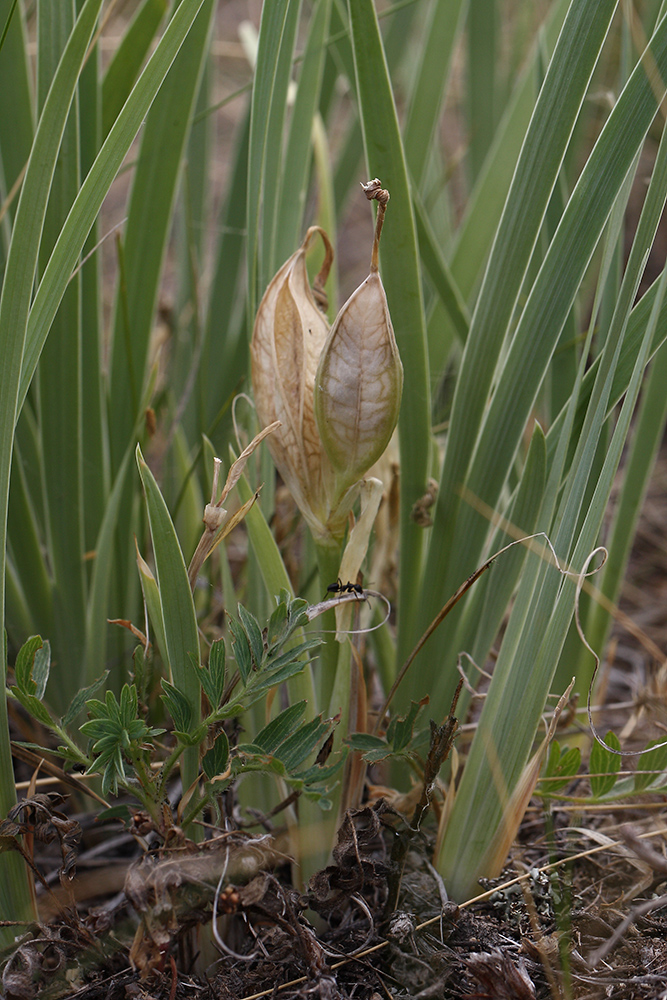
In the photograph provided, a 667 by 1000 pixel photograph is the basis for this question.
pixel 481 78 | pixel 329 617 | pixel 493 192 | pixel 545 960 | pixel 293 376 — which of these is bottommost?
pixel 545 960

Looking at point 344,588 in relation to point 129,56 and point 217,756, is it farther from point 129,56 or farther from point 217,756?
point 129,56

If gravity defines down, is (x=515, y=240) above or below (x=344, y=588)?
above

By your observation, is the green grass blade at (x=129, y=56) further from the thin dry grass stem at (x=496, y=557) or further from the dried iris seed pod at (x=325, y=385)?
the thin dry grass stem at (x=496, y=557)

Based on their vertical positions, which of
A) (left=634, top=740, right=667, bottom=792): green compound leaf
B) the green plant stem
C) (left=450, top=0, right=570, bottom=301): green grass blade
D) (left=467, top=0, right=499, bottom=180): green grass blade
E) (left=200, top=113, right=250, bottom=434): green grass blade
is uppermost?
(left=467, top=0, right=499, bottom=180): green grass blade

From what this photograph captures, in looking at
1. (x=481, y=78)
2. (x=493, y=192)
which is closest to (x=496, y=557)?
(x=493, y=192)

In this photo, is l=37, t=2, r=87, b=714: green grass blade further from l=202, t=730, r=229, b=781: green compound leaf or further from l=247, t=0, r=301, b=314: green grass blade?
l=202, t=730, r=229, b=781: green compound leaf

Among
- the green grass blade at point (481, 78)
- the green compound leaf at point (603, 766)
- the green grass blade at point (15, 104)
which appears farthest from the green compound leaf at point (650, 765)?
the green grass blade at point (481, 78)

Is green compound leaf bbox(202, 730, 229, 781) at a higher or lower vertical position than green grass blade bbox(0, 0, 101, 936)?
lower

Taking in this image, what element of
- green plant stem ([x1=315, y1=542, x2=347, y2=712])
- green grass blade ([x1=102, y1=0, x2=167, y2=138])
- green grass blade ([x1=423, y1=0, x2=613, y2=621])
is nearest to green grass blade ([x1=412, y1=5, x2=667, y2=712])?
green grass blade ([x1=423, y1=0, x2=613, y2=621])

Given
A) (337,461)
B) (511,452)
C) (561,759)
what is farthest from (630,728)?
(337,461)
